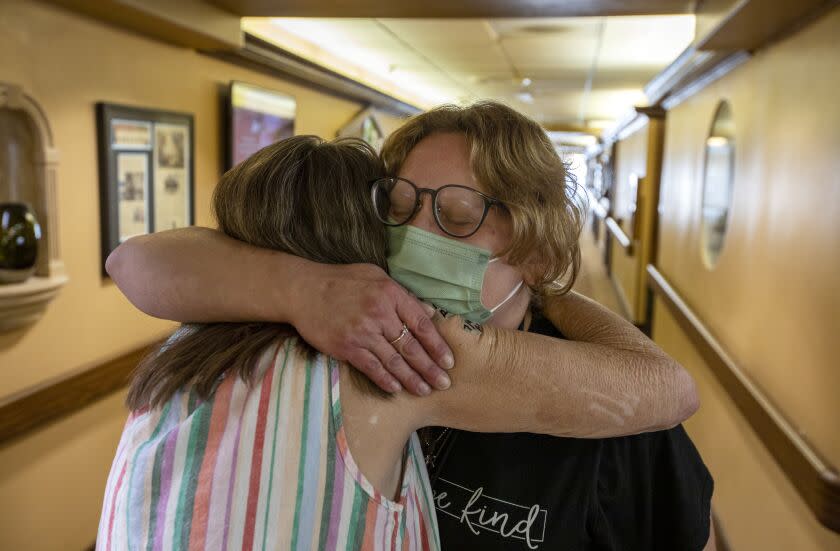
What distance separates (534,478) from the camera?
1.34 meters

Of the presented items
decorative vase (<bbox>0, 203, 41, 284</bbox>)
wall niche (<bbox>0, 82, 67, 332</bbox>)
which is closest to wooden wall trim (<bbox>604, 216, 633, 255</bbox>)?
wall niche (<bbox>0, 82, 67, 332</bbox>)

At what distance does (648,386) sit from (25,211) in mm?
2674

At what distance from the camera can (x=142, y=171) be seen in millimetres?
3971

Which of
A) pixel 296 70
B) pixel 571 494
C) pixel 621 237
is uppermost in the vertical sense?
pixel 296 70

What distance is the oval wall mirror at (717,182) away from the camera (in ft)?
15.6

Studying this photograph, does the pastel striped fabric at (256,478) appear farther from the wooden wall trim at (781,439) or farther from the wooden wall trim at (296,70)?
the wooden wall trim at (296,70)

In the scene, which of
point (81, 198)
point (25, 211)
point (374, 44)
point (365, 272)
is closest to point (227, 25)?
point (81, 198)

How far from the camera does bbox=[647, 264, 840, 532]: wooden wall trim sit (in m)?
2.27

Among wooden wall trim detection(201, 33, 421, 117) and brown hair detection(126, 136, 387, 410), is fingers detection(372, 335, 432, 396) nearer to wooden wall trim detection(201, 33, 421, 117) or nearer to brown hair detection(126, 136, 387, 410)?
brown hair detection(126, 136, 387, 410)

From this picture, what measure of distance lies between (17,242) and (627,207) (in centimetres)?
889

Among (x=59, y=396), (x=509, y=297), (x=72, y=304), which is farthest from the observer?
(x=72, y=304)

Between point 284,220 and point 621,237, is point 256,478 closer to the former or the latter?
point 284,220

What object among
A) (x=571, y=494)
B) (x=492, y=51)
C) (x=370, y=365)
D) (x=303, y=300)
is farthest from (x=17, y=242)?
(x=492, y=51)

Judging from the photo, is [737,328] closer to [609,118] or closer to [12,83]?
[12,83]
